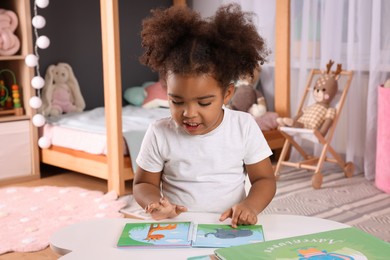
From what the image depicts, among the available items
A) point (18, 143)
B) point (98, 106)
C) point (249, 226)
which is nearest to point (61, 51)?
point (98, 106)

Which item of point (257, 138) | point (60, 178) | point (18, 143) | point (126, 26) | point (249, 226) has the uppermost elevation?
point (126, 26)

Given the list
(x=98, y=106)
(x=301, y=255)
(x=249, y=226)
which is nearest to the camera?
(x=301, y=255)

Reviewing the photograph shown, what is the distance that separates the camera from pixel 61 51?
4145 millimetres

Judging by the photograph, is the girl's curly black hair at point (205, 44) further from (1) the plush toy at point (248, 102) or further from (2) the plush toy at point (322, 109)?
(1) the plush toy at point (248, 102)

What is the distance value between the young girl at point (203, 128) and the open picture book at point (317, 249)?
0.15m

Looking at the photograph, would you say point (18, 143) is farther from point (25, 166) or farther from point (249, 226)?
point (249, 226)

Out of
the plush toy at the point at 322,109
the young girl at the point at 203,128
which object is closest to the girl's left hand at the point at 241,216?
the young girl at the point at 203,128

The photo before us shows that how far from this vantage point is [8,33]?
11.8 ft

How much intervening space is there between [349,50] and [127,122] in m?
1.44

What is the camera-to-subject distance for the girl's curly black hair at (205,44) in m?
1.35

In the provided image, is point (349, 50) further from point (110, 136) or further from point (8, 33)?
point (8, 33)

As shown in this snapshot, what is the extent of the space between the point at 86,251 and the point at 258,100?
307cm

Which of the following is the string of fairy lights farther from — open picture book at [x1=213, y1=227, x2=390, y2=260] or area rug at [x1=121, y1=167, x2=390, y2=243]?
open picture book at [x1=213, y1=227, x2=390, y2=260]

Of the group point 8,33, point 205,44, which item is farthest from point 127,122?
point 205,44
